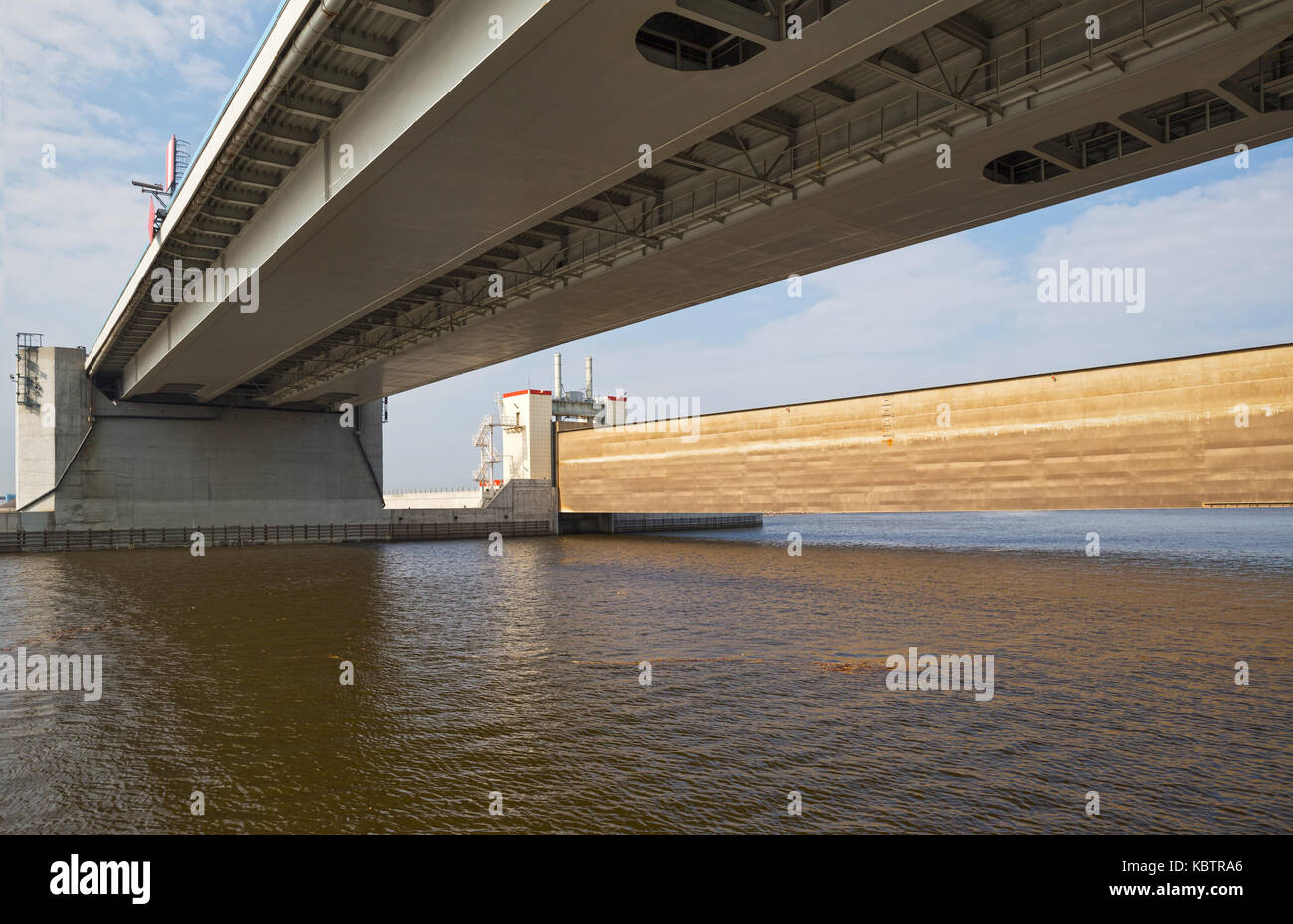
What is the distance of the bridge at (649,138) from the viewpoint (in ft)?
39.7

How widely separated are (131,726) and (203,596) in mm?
15218

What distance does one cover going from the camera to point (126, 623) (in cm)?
1817

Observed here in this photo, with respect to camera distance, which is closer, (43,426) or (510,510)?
(43,426)

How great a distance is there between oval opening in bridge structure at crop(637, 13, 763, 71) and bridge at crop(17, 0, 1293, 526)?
0.05 metres

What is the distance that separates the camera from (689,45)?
1276cm

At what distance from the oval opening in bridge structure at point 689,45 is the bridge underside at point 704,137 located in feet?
0.24

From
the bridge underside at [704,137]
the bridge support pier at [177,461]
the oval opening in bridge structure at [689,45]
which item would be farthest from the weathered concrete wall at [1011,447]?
the oval opening in bridge structure at [689,45]

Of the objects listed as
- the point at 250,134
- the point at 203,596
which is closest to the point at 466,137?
the point at 250,134

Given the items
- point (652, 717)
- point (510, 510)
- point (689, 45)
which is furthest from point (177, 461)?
point (652, 717)

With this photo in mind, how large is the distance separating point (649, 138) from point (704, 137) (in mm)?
1067

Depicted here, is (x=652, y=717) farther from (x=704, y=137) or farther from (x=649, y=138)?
(x=704, y=137)

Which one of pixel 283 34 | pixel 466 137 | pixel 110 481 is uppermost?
pixel 283 34
